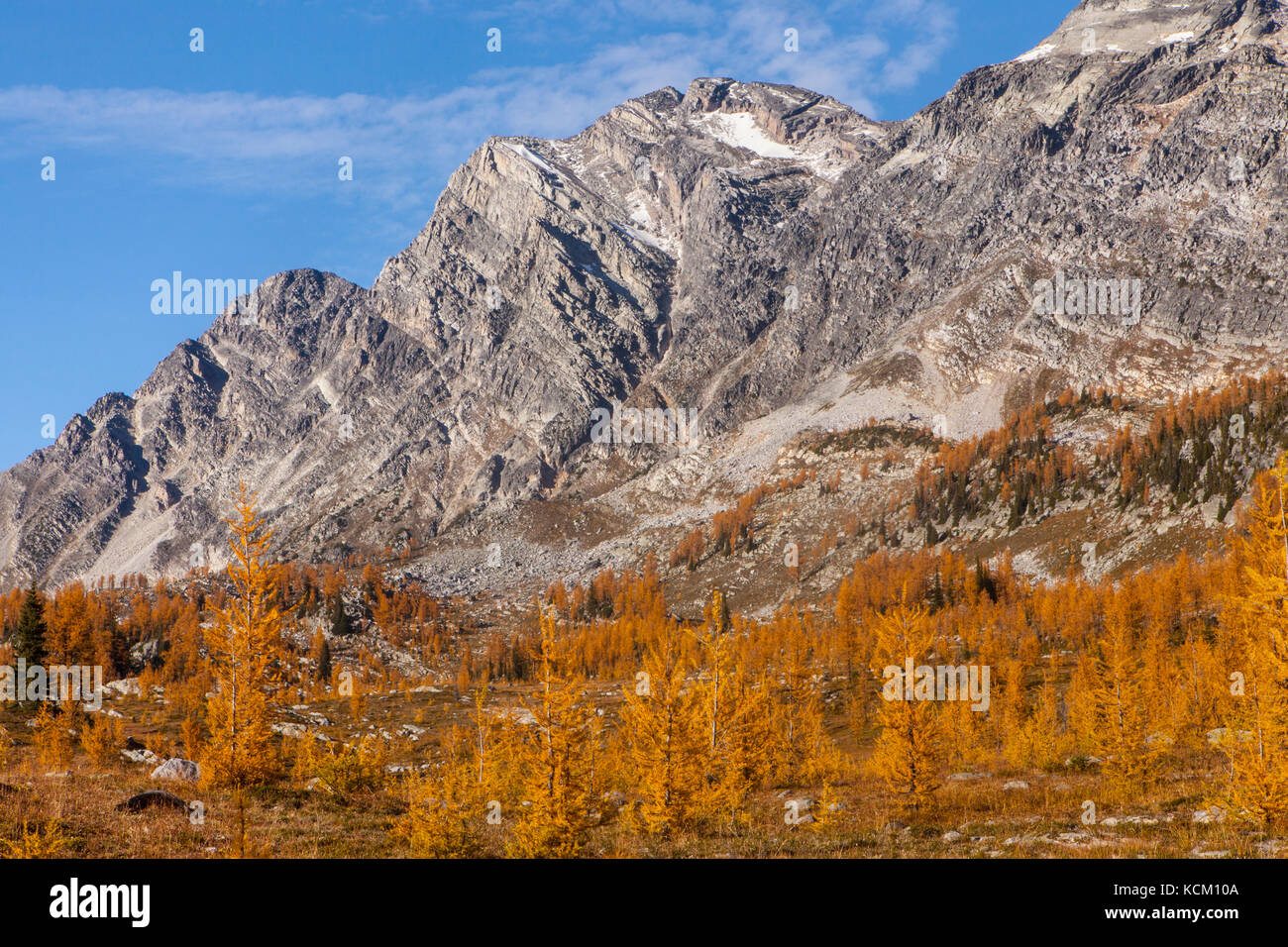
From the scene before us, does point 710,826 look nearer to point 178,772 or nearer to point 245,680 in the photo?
point 245,680

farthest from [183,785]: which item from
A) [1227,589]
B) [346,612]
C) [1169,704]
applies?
[346,612]

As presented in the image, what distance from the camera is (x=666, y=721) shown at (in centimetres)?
2767

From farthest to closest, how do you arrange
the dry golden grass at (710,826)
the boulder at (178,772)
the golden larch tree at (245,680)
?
the boulder at (178,772) < the golden larch tree at (245,680) < the dry golden grass at (710,826)

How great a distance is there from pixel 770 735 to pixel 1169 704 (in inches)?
1431

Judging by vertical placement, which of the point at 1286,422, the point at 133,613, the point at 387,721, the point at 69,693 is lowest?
the point at 387,721

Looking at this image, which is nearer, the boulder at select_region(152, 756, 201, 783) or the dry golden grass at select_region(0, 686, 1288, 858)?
the dry golden grass at select_region(0, 686, 1288, 858)

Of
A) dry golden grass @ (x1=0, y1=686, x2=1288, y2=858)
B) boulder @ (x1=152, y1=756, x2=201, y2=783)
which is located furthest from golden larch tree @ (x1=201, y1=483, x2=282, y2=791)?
boulder @ (x1=152, y1=756, x2=201, y2=783)

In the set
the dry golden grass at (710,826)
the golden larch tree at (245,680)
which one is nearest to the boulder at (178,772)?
the dry golden grass at (710,826)

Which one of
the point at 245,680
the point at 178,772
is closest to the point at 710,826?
the point at 245,680

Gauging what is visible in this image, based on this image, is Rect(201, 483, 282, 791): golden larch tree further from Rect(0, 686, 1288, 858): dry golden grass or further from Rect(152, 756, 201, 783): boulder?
Rect(152, 756, 201, 783): boulder

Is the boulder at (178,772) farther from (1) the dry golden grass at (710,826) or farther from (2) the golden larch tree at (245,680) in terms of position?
(2) the golden larch tree at (245,680)

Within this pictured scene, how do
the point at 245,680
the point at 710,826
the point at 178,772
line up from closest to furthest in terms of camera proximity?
the point at 710,826
the point at 245,680
the point at 178,772
